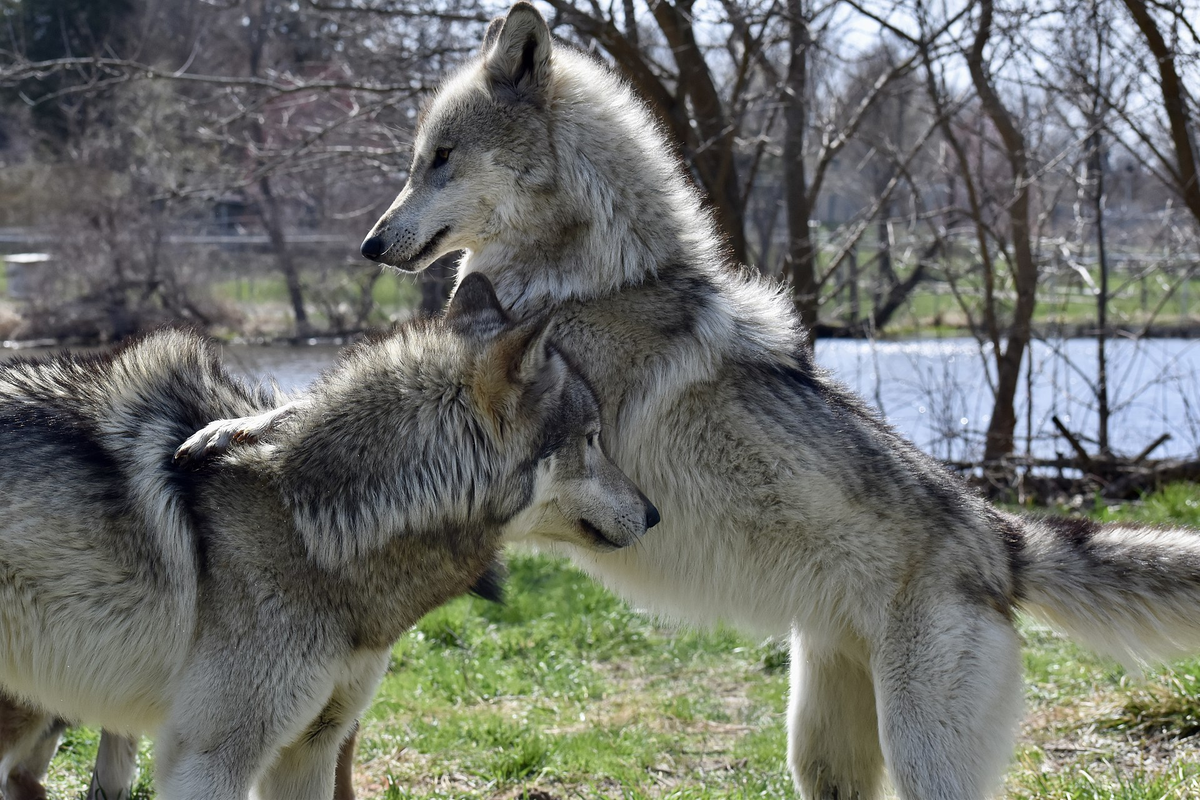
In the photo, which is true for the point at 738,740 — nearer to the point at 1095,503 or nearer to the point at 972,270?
the point at 1095,503

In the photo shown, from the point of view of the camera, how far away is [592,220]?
13.5 ft

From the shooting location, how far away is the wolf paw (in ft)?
10.7

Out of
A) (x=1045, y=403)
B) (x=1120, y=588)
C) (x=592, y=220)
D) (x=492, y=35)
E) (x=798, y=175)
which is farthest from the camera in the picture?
(x=1045, y=403)

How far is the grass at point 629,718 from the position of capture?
470 cm

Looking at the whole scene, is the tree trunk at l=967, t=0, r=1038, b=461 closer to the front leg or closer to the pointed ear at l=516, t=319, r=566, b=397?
the pointed ear at l=516, t=319, r=566, b=397

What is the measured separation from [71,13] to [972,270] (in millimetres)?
20075

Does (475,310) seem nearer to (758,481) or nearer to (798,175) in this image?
(758,481)

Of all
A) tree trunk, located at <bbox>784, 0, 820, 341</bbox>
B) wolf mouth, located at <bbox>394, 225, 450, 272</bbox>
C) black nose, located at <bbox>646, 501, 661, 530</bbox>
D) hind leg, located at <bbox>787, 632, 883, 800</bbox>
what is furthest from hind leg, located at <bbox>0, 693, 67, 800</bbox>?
tree trunk, located at <bbox>784, 0, 820, 341</bbox>

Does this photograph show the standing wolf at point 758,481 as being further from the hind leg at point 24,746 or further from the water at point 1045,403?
the water at point 1045,403

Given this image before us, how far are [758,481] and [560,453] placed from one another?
2.66 feet

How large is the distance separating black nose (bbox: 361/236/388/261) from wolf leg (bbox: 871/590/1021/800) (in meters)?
2.44

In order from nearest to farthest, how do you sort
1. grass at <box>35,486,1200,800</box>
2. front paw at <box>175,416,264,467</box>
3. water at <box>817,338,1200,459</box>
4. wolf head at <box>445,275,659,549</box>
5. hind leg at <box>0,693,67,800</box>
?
front paw at <box>175,416,264,467</box>
wolf head at <box>445,275,659,549</box>
hind leg at <box>0,693,67,800</box>
grass at <box>35,486,1200,800</box>
water at <box>817,338,1200,459</box>

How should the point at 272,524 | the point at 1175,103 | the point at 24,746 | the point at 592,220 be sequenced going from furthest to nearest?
the point at 1175,103
the point at 592,220
the point at 24,746
the point at 272,524

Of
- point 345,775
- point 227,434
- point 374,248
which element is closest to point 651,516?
point 227,434
